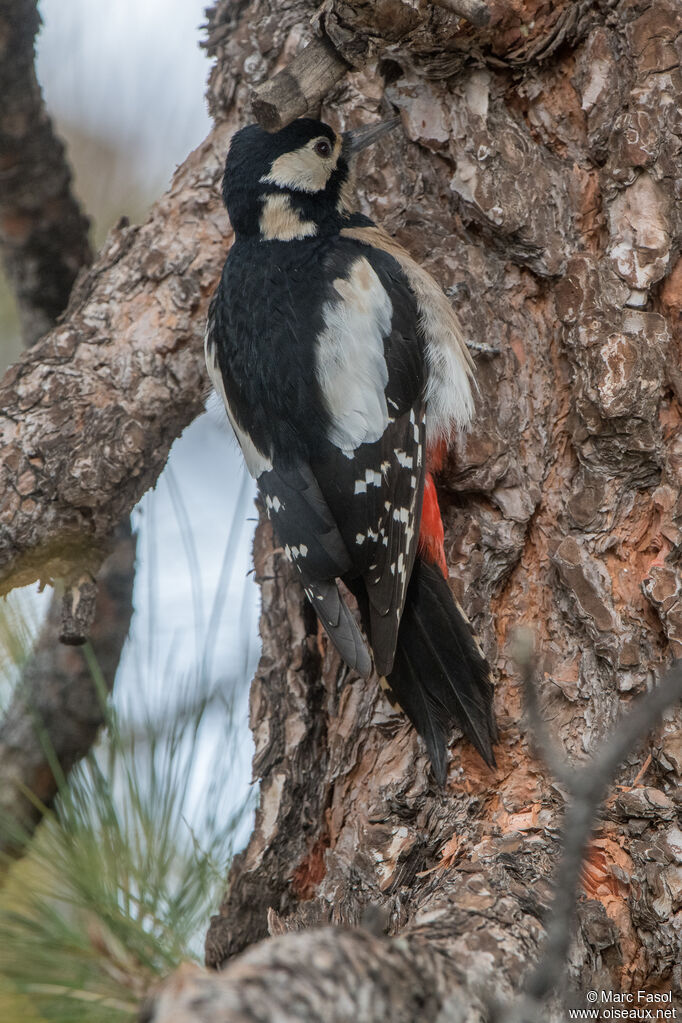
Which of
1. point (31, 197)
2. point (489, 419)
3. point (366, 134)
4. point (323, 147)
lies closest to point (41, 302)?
point (31, 197)

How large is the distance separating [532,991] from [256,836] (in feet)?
4.12

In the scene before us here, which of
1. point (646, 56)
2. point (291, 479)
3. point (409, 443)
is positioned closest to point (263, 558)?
point (291, 479)

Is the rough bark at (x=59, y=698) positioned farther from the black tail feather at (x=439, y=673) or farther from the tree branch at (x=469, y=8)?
the tree branch at (x=469, y=8)

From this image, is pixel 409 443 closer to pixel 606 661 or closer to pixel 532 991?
pixel 606 661

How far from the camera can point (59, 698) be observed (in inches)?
98.3

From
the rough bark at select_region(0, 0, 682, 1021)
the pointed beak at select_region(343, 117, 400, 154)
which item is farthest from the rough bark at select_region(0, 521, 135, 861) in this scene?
the pointed beak at select_region(343, 117, 400, 154)

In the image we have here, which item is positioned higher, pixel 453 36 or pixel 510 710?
pixel 453 36

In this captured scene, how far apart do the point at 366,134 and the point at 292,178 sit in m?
0.27

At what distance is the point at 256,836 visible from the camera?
6.21 ft

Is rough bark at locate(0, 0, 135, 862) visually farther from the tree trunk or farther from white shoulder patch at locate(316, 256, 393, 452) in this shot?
white shoulder patch at locate(316, 256, 393, 452)

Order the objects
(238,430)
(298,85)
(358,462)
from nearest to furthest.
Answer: (298,85) → (358,462) → (238,430)

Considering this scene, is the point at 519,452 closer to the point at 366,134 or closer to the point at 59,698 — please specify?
the point at 366,134

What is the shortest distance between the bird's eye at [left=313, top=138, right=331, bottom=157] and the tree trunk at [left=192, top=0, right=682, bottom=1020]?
0.07m

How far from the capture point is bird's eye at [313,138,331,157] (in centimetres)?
204
